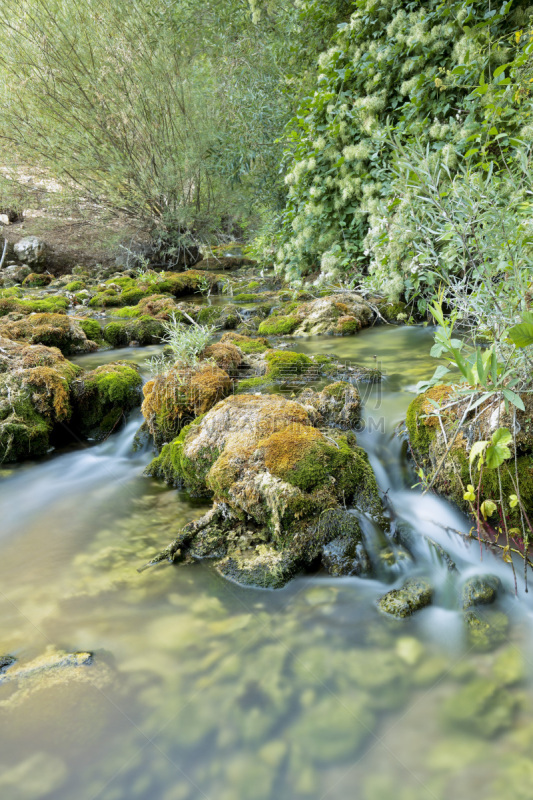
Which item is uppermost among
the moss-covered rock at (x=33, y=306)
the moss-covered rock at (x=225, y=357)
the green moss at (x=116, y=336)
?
the moss-covered rock at (x=33, y=306)

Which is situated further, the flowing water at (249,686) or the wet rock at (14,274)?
the wet rock at (14,274)

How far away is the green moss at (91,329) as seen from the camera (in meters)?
7.90

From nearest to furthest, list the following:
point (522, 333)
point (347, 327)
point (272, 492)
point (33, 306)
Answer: point (522, 333) → point (272, 492) → point (347, 327) → point (33, 306)

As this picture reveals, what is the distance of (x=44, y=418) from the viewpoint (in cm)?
471

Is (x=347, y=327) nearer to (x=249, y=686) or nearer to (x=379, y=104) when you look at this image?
(x=379, y=104)

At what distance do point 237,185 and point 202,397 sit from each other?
32.5 ft

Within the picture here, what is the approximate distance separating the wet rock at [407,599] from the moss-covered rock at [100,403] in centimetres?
340

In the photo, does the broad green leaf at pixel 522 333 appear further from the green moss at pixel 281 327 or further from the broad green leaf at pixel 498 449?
the green moss at pixel 281 327

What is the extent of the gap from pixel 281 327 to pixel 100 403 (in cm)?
371

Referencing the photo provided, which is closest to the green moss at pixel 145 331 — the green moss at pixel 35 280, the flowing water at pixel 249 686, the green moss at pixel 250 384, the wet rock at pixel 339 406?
the green moss at pixel 250 384

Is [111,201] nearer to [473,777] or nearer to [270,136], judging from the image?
[270,136]

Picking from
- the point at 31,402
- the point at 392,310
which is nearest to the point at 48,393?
the point at 31,402

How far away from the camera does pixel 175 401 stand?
4.33 meters

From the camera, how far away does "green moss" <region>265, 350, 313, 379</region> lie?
5078 mm
